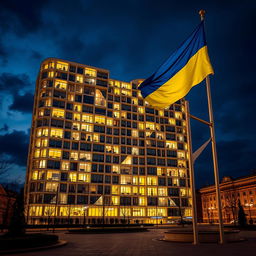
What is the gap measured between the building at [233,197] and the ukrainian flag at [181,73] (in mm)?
83147

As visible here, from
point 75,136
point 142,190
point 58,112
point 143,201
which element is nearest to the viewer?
point 58,112

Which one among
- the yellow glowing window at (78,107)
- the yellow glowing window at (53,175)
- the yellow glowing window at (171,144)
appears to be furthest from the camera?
the yellow glowing window at (171,144)

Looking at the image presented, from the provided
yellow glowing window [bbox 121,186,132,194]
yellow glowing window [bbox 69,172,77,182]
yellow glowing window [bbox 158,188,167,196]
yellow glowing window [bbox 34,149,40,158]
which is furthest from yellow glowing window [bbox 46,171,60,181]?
yellow glowing window [bbox 158,188,167,196]

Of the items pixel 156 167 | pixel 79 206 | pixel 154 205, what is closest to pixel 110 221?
pixel 79 206

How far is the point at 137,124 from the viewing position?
101250 mm

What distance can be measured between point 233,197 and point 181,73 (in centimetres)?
10785

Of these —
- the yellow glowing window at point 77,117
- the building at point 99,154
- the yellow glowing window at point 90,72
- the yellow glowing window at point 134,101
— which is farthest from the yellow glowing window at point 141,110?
the yellow glowing window at point 77,117

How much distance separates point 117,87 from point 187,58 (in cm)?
8592

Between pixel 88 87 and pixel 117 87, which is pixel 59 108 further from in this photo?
pixel 117 87

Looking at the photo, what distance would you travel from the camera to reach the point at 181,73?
57.7ft

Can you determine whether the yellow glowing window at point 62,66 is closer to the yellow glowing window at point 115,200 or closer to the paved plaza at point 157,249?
the yellow glowing window at point 115,200

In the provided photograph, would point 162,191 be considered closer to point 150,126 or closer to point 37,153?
point 150,126

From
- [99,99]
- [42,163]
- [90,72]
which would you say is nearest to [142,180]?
[99,99]

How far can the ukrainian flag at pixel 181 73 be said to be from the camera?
17.1m
